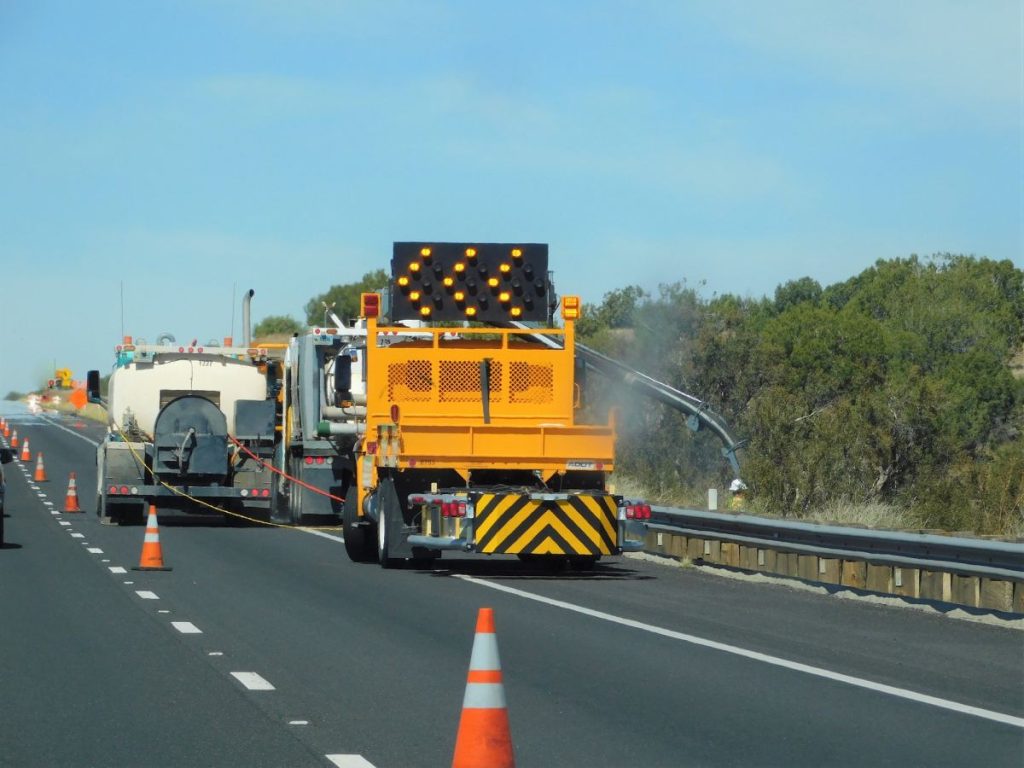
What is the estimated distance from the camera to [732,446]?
37.8 m

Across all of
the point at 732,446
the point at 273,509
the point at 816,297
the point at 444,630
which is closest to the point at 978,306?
the point at 816,297

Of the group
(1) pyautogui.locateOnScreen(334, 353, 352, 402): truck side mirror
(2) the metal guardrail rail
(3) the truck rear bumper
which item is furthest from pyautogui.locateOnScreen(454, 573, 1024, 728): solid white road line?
(1) pyautogui.locateOnScreen(334, 353, 352, 402): truck side mirror

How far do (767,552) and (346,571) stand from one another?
483 cm

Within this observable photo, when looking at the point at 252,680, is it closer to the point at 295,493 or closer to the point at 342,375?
the point at 342,375

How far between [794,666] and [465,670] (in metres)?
2.21

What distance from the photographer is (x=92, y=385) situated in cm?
3275

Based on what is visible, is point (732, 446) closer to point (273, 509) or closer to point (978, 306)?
point (273, 509)

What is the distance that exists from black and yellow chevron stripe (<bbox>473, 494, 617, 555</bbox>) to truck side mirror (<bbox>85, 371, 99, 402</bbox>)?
14.7 m

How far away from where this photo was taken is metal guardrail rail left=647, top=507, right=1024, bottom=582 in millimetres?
14781

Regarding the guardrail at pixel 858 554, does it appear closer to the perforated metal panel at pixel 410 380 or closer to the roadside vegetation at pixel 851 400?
the roadside vegetation at pixel 851 400

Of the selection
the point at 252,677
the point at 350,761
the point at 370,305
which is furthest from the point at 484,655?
the point at 370,305

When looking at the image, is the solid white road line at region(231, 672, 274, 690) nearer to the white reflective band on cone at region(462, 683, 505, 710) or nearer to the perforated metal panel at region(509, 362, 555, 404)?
the white reflective band on cone at region(462, 683, 505, 710)

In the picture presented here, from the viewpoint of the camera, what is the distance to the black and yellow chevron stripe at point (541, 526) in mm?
19344

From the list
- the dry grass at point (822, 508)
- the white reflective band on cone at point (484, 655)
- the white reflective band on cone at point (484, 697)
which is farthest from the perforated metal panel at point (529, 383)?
the white reflective band on cone at point (484, 697)
